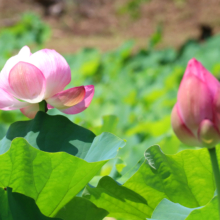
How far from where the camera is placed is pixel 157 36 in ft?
18.4

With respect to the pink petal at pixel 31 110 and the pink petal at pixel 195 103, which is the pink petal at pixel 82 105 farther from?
the pink petal at pixel 195 103

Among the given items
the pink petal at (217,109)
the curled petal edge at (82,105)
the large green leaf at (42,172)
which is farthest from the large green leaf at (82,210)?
the pink petal at (217,109)

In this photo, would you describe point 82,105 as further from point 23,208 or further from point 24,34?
point 24,34

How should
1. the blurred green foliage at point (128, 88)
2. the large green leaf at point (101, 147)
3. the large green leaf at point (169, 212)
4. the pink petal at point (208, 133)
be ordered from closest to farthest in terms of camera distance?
the pink petal at point (208, 133)
the large green leaf at point (169, 212)
the large green leaf at point (101, 147)
the blurred green foliage at point (128, 88)

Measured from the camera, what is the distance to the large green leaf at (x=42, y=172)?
18.7 inches

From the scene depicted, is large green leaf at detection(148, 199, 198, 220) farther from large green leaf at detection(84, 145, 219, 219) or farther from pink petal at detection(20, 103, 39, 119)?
pink petal at detection(20, 103, 39, 119)

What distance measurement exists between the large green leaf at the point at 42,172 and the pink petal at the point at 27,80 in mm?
76

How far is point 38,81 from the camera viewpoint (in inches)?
19.9

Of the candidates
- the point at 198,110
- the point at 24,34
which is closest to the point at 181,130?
the point at 198,110

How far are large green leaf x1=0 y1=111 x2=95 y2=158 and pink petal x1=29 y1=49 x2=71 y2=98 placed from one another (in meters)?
0.06

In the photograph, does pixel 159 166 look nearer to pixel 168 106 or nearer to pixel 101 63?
pixel 168 106

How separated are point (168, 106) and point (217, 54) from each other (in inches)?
86.0

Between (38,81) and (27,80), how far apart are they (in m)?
0.02

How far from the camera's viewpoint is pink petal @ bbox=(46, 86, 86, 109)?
521mm
